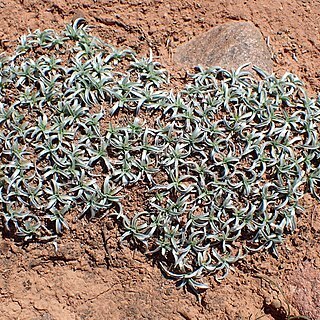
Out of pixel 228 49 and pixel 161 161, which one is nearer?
pixel 161 161

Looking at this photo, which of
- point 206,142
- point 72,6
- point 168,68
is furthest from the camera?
point 72,6

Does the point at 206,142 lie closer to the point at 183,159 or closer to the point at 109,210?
the point at 183,159

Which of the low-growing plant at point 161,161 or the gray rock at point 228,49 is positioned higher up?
the gray rock at point 228,49

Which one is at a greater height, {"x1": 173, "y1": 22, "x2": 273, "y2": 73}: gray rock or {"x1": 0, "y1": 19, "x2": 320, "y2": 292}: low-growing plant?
{"x1": 173, "y1": 22, "x2": 273, "y2": 73}: gray rock

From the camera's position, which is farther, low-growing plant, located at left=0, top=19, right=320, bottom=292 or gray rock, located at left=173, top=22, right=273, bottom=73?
gray rock, located at left=173, top=22, right=273, bottom=73

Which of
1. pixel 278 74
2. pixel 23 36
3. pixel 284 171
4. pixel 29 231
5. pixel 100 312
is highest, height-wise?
pixel 278 74

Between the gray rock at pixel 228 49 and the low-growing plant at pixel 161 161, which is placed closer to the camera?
the low-growing plant at pixel 161 161

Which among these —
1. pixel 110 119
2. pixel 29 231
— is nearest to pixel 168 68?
pixel 110 119

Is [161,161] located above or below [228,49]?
below
